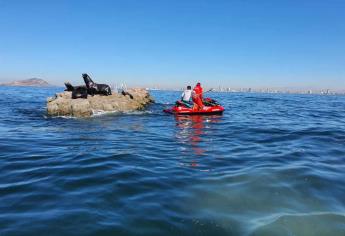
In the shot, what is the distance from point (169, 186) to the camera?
303 inches

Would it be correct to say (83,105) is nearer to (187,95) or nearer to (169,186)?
(187,95)

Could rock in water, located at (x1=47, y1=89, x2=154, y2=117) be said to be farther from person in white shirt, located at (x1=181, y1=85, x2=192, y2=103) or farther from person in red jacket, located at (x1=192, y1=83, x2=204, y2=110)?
person in red jacket, located at (x1=192, y1=83, x2=204, y2=110)

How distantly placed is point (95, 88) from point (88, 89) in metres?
0.63

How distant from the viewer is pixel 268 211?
20.7 ft

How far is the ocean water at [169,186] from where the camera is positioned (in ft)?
18.4

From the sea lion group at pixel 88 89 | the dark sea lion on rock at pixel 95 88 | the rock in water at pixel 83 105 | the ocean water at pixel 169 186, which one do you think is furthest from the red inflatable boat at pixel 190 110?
the ocean water at pixel 169 186

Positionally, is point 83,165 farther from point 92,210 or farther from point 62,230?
point 62,230

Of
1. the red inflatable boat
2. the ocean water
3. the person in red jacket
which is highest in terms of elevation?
the person in red jacket

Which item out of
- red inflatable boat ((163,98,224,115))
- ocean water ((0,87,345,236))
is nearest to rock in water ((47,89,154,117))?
red inflatable boat ((163,98,224,115))

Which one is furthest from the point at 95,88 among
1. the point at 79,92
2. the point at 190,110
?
the point at 190,110

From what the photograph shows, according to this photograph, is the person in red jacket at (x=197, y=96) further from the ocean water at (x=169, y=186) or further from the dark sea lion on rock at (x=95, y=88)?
the ocean water at (x=169, y=186)

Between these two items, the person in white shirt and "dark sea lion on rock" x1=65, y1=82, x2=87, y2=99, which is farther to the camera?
the person in white shirt

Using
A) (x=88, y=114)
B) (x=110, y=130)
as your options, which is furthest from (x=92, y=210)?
(x=88, y=114)

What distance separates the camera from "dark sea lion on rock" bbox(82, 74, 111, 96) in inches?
1095
